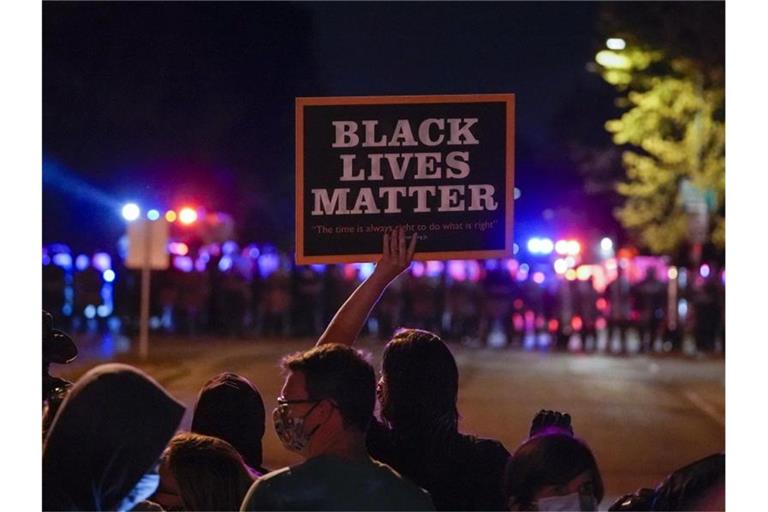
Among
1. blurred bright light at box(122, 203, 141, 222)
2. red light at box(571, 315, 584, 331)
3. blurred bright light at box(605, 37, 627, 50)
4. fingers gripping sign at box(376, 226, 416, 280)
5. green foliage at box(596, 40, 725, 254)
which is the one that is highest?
blurred bright light at box(605, 37, 627, 50)

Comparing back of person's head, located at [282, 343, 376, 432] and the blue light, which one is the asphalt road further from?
back of person's head, located at [282, 343, 376, 432]

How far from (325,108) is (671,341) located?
19166 millimetres

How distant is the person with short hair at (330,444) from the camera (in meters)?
2.99

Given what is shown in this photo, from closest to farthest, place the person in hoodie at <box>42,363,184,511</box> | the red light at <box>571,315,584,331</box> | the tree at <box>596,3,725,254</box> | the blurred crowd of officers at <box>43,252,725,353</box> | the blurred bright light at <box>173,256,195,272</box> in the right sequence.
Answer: the person in hoodie at <box>42,363,184,511</box>, the blurred crowd of officers at <box>43,252,725,353</box>, the red light at <box>571,315,584,331</box>, the blurred bright light at <box>173,256,195,272</box>, the tree at <box>596,3,725,254</box>

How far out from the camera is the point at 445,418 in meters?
3.65

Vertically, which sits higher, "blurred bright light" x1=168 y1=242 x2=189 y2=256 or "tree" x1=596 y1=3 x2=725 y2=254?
"tree" x1=596 y1=3 x2=725 y2=254

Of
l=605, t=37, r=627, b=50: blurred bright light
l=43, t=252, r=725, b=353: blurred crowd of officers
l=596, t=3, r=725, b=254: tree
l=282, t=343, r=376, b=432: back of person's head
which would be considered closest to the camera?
l=282, t=343, r=376, b=432: back of person's head

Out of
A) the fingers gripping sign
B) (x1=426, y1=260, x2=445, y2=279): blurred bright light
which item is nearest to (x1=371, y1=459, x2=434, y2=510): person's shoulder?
the fingers gripping sign

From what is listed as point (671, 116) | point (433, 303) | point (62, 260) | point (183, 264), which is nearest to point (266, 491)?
point (433, 303)

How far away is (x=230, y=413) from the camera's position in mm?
3805

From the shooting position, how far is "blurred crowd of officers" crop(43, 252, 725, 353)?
21.6m

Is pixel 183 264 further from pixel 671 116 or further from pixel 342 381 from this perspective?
pixel 342 381

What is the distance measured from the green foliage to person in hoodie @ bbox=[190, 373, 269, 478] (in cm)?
2015

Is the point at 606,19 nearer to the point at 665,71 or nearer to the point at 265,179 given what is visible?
the point at 665,71
